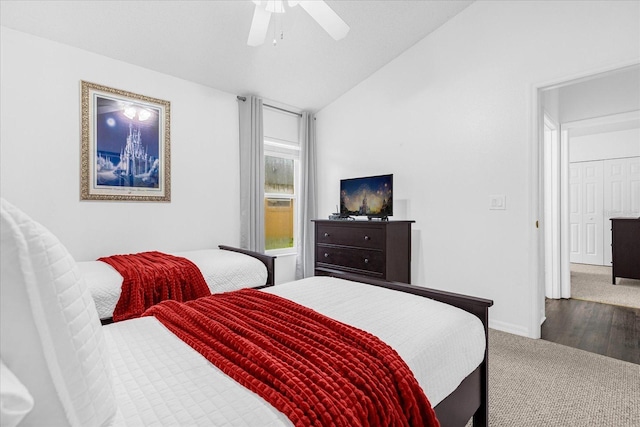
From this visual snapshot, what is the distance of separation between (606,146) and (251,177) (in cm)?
607

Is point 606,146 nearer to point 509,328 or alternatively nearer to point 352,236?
point 509,328

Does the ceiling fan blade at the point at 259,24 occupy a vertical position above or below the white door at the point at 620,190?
above

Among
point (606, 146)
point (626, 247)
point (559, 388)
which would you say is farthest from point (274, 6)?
point (606, 146)

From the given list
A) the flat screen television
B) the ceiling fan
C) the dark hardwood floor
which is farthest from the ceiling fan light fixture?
the dark hardwood floor

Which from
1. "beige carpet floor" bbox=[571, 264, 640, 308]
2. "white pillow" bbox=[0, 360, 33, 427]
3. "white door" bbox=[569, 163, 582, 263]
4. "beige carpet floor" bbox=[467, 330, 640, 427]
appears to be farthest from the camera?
"white door" bbox=[569, 163, 582, 263]

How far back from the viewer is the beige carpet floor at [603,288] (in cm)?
372

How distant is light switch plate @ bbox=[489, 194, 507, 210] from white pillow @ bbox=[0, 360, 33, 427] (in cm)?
319

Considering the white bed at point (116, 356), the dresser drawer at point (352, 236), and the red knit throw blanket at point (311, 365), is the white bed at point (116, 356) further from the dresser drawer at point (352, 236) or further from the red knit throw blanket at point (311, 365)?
the dresser drawer at point (352, 236)

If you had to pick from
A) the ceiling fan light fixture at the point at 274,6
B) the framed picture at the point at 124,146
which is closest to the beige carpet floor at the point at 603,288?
the ceiling fan light fixture at the point at 274,6

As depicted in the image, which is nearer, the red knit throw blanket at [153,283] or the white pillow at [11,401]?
the white pillow at [11,401]

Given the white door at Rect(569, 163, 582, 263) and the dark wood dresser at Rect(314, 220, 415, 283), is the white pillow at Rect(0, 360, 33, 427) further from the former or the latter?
the white door at Rect(569, 163, 582, 263)

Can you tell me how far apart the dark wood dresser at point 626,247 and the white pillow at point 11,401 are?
5868mm

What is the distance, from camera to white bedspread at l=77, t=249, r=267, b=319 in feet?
6.77

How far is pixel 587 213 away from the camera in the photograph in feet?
19.3
